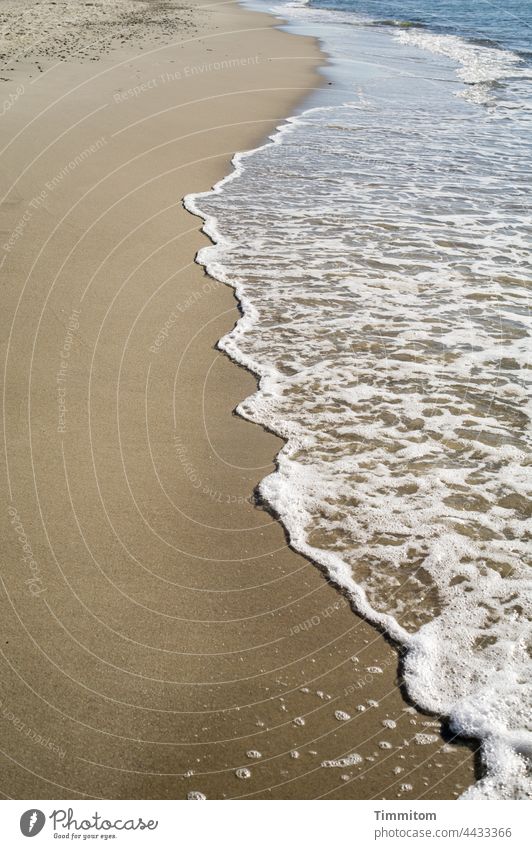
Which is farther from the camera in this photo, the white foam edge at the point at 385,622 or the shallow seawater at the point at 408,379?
the shallow seawater at the point at 408,379

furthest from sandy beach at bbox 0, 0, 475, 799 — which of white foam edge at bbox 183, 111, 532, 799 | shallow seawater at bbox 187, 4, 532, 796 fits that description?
shallow seawater at bbox 187, 4, 532, 796

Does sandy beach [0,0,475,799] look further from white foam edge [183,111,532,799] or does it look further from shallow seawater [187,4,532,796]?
shallow seawater [187,4,532,796]

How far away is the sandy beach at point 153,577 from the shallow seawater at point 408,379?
0.21 metres

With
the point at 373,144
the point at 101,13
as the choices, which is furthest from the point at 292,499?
the point at 101,13

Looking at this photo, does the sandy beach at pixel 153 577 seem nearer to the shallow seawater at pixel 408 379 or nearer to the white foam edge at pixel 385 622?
the white foam edge at pixel 385 622

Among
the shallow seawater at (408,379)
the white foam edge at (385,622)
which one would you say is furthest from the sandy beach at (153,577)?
the shallow seawater at (408,379)

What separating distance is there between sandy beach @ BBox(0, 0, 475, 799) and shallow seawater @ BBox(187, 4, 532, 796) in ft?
0.69

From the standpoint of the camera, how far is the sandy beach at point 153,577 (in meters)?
2.88

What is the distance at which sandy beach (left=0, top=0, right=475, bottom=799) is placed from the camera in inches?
113

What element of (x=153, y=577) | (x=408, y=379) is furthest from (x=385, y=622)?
(x=408, y=379)

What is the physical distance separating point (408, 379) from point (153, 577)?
253cm

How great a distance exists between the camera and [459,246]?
7668mm

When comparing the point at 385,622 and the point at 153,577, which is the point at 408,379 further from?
the point at 153,577

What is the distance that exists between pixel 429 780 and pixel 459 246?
590 cm
